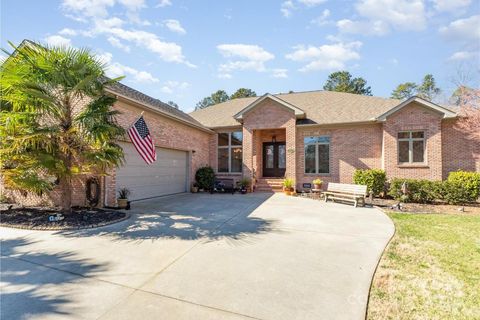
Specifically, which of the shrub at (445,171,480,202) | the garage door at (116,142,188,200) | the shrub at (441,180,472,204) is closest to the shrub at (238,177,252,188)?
the garage door at (116,142,188,200)

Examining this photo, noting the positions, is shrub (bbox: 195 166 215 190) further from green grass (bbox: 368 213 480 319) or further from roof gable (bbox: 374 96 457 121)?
green grass (bbox: 368 213 480 319)

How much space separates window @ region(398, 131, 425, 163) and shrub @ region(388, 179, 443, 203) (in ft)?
7.25

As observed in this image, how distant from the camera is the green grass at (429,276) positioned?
2877 millimetres

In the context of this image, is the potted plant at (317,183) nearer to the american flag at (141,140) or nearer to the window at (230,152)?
the window at (230,152)

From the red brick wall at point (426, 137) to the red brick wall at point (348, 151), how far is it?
1.81ft

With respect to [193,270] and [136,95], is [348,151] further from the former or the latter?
[193,270]

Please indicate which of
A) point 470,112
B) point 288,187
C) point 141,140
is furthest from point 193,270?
point 470,112

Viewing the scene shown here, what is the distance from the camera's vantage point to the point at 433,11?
953 centimetres

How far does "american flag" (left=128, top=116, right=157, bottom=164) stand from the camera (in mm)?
7875

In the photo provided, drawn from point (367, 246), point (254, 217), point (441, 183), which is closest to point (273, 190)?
point (254, 217)

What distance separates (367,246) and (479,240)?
9.36 feet

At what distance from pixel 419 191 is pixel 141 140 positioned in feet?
38.2

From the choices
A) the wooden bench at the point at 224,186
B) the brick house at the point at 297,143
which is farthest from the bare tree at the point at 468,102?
the wooden bench at the point at 224,186

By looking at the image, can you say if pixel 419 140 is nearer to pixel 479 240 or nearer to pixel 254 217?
pixel 479 240
